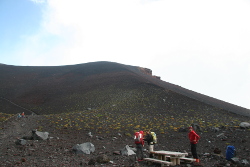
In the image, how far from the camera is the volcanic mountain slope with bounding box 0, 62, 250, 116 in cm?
3206

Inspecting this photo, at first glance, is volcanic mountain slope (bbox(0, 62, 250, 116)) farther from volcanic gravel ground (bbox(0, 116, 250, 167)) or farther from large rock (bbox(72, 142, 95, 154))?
large rock (bbox(72, 142, 95, 154))

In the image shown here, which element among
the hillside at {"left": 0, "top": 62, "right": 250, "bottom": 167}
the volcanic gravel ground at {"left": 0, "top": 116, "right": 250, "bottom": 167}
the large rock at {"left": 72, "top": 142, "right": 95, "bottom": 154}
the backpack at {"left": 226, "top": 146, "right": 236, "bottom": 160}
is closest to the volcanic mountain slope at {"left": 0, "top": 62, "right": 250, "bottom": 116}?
the hillside at {"left": 0, "top": 62, "right": 250, "bottom": 167}

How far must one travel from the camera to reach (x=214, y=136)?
16891mm

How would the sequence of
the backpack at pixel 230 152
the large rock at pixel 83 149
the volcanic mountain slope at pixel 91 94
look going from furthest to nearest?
the volcanic mountain slope at pixel 91 94 < the large rock at pixel 83 149 < the backpack at pixel 230 152

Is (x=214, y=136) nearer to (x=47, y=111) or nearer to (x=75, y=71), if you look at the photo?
(x=47, y=111)

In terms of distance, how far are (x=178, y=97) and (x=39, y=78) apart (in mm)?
36207

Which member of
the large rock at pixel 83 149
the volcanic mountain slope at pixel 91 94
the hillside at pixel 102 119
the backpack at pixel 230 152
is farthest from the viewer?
the volcanic mountain slope at pixel 91 94

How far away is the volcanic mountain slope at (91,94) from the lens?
32.1 metres

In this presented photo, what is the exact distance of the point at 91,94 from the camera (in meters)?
40.4

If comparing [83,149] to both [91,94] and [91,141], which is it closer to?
[91,141]

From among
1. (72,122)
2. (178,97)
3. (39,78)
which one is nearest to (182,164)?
(72,122)

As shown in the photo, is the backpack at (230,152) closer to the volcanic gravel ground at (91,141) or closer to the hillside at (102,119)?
the volcanic gravel ground at (91,141)

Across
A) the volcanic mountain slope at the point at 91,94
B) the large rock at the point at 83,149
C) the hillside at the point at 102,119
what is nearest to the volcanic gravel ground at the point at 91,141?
the hillside at the point at 102,119

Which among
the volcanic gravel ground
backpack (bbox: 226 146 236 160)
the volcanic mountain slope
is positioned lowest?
the volcanic gravel ground
